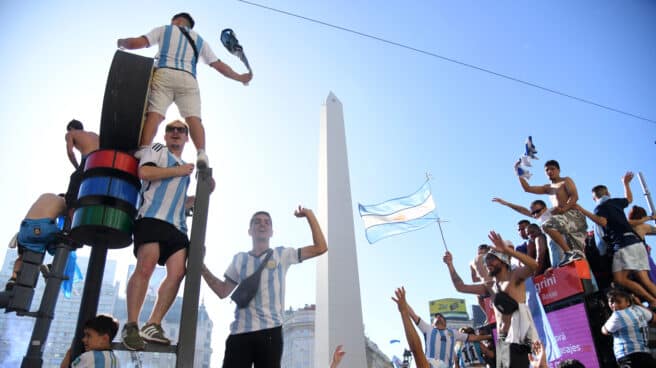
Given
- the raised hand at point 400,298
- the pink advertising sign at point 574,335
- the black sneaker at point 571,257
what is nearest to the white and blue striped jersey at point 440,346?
the pink advertising sign at point 574,335

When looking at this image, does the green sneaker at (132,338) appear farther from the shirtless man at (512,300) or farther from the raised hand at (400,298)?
the shirtless man at (512,300)

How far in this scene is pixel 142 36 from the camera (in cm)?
325

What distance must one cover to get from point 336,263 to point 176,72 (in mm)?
7211

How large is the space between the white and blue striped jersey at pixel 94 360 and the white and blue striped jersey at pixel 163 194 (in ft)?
2.11

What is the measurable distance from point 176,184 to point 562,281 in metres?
4.26

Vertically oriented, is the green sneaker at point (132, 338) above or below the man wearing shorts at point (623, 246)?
below

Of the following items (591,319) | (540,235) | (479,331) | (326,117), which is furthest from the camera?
(326,117)

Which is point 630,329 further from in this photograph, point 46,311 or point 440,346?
point 46,311

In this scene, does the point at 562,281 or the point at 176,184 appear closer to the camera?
the point at 176,184

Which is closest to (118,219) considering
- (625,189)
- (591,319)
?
(591,319)

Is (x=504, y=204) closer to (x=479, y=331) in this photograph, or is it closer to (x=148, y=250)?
(x=479, y=331)

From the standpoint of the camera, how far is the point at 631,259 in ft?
14.5

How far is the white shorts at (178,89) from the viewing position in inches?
118

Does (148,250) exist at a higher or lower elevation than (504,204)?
lower
